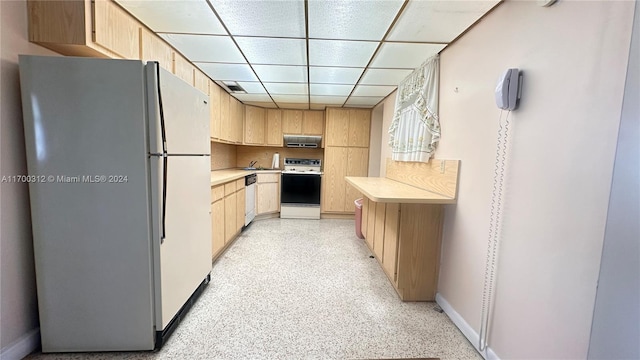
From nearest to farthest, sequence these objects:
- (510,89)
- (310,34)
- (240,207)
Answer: (510,89), (310,34), (240,207)

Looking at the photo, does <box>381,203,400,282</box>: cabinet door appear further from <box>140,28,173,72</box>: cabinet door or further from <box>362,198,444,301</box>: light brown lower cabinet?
<box>140,28,173,72</box>: cabinet door

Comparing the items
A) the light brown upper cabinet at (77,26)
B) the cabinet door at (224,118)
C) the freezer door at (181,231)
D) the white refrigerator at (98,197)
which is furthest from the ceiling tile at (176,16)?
the cabinet door at (224,118)

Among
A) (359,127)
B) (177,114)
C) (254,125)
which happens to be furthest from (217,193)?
(359,127)

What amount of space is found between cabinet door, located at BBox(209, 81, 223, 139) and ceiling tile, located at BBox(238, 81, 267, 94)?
0.37 meters

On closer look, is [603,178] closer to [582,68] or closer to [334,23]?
[582,68]

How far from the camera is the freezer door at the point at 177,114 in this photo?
4.83 ft

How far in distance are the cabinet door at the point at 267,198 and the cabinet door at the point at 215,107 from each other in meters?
1.44

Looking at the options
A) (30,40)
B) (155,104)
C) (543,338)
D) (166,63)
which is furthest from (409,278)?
(30,40)

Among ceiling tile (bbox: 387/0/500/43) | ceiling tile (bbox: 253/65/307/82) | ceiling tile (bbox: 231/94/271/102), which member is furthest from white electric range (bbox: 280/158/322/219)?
ceiling tile (bbox: 387/0/500/43)

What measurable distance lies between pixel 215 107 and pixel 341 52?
2078 millimetres

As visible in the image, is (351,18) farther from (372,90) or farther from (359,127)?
(359,127)

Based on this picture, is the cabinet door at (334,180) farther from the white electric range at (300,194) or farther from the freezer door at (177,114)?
the freezer door at (177,114)

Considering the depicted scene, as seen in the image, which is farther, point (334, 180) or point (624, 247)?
point (334, 180)

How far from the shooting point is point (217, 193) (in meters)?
2.85
